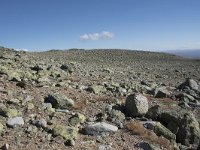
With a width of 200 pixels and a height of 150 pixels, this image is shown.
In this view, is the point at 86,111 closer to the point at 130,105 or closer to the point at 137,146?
the point at 130,105

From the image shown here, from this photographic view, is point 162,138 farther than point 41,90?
No

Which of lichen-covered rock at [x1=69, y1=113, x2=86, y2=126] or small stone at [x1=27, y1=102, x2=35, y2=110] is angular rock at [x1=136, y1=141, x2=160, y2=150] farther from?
small stone at [x1=27, y1=102, x2=35, y2=110]

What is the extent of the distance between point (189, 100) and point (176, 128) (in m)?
8.15

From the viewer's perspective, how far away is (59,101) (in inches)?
750

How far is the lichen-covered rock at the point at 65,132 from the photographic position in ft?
51.1

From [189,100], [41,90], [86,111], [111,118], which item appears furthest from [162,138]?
[189,100]

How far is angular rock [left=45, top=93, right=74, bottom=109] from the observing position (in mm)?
18969

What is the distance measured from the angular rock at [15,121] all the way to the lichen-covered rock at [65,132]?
1.47 m

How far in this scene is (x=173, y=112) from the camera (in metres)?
19.3

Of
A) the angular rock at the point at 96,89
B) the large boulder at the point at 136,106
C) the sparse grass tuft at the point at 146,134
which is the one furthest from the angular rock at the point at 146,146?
the angular rock at the point at 96,89

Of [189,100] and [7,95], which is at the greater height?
[7,95]

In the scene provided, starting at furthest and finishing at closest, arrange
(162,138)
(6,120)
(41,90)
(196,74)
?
(196,74) < (41,90) < (162,138) < (6,120)

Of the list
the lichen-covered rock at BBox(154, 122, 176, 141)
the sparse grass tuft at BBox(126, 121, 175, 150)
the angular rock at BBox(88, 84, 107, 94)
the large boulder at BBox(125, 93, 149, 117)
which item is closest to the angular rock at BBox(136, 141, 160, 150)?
the sparse grass tuft at BBox(126, 121, 175, 150)

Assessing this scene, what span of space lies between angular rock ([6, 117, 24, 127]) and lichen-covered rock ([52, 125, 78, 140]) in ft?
4.82
